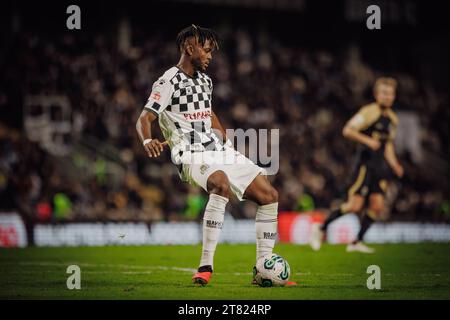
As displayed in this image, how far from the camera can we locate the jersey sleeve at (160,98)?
326 inches

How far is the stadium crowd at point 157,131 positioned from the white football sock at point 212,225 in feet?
29.8

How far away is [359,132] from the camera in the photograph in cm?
1357

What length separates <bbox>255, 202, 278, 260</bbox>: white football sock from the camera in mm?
8406

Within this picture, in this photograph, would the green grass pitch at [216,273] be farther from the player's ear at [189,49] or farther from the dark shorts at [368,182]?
the player's ear at [189,49]

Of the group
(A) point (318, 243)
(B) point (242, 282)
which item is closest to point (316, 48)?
(A) point (318, 243)

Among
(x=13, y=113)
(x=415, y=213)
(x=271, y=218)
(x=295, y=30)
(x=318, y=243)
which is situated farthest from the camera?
(x=295, y=30)

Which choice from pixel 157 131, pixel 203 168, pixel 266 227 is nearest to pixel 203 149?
pixel 203 168

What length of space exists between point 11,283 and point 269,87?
1736 cm

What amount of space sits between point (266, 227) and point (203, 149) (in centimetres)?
104

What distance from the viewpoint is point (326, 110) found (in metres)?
26.3

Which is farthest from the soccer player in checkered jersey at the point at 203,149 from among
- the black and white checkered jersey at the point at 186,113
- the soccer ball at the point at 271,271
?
the soccer ball at the point at 271,271

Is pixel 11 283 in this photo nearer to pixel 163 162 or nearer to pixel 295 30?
pixel 163 162

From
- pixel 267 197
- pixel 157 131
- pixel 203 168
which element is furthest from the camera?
pixel 157 131

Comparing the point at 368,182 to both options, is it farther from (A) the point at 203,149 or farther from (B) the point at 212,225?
(B) the point at 212,225
